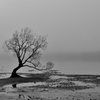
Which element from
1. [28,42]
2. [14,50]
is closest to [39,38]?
[28,42]

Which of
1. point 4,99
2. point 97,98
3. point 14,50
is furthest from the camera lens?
point 14,50

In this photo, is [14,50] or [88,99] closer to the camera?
[88,99]

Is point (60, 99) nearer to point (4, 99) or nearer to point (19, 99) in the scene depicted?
point (19, 99)

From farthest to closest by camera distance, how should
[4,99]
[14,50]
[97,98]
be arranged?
[14,50], [97,98], [4,99]

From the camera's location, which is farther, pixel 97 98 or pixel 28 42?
pixel 28 42

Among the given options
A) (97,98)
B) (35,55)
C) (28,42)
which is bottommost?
(97,98)

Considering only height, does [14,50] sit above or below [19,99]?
above

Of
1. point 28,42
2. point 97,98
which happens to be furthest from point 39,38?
point 97,98

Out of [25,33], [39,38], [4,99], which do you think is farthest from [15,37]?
[4,99]

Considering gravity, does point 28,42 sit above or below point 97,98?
above

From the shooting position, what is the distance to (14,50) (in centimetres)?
5569

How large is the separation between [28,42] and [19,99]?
3645 cm

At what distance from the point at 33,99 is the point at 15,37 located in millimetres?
36341

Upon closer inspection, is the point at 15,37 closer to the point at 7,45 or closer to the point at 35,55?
the point at 7,45
